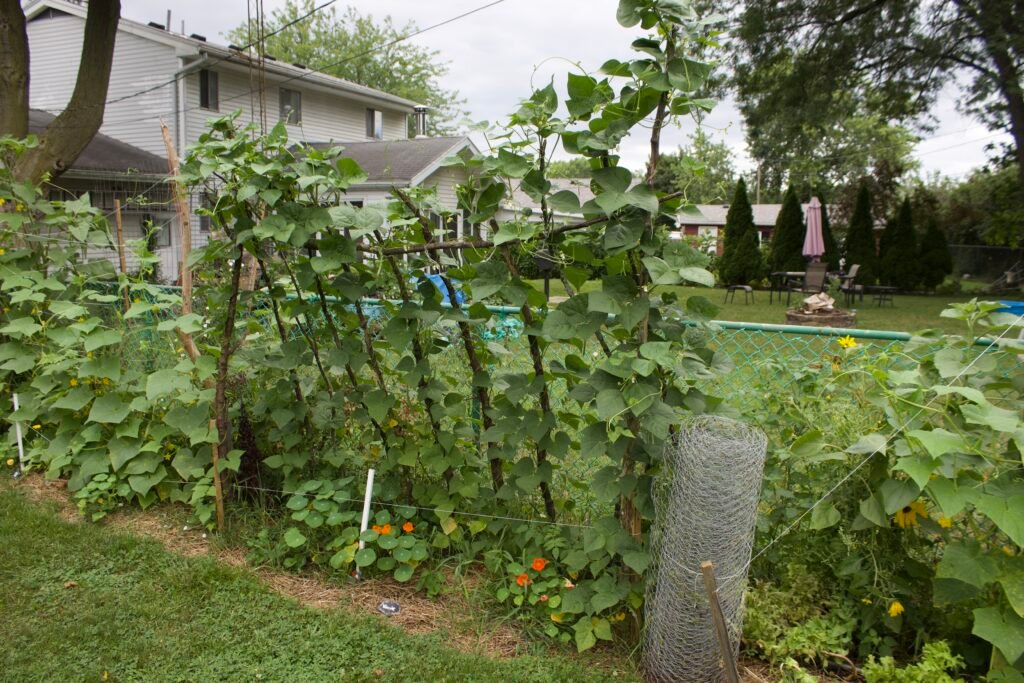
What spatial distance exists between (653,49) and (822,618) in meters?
1.72

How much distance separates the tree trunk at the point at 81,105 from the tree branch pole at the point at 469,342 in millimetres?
4081

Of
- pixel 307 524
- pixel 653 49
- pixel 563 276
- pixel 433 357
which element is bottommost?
pixel 307 524

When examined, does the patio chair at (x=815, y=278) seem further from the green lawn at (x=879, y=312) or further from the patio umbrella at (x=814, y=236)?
the patio umbrella at (x=814, y=236)

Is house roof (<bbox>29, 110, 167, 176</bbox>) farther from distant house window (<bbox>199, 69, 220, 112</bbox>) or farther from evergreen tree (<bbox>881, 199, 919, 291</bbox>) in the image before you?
evergreen tree (<bbox>881, 199, 919, 291</bbox>)

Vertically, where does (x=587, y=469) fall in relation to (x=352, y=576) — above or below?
above

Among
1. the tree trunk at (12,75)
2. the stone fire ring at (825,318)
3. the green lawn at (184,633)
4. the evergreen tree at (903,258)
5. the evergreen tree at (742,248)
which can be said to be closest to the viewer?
the green lawn at (184,633)

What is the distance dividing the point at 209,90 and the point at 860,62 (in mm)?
14160

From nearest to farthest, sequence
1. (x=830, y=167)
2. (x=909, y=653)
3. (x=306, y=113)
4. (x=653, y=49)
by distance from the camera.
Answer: (x=653, y=49) → (x=909, y=653) → (x=306, y=113) → (x=830, y=167)

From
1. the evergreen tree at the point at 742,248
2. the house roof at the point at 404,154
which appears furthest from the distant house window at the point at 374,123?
the evergreen tree at the point at 742,248

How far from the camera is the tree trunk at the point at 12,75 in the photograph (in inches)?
195

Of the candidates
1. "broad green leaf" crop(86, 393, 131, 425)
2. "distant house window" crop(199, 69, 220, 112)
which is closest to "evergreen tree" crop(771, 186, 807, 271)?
"distant house window" crop(199, 69, 220, 112)

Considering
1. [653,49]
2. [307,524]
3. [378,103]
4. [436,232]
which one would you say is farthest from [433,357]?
[378,103]

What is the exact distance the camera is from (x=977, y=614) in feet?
5.71

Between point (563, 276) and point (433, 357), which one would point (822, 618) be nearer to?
point (563, 276)
